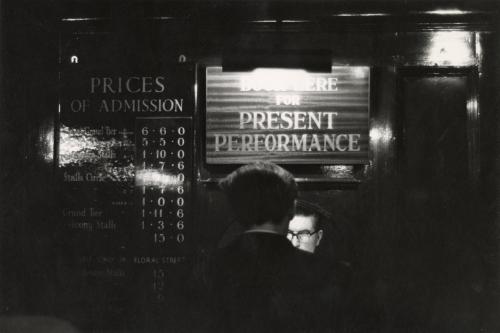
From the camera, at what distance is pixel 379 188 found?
4.03m

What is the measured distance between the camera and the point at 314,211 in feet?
13.3

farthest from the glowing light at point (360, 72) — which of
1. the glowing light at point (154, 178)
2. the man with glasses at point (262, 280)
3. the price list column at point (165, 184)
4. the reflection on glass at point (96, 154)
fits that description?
the man with glasses at point (262, 280)

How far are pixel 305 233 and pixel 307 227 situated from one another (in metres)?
0.05

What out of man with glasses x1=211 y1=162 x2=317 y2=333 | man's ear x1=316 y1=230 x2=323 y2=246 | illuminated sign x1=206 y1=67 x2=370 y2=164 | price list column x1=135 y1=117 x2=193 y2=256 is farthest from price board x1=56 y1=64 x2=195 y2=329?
man with glasses x1=211 y1=162 x2=317 y2=333

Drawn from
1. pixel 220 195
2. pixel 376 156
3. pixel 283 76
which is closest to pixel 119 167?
pixel 220 195

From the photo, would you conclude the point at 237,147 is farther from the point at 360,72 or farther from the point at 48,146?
the point at 48,146

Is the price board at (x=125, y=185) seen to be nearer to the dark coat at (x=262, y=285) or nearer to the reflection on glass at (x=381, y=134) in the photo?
the reflection on glass at (x=381, y=134)

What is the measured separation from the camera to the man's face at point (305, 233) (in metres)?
4.04

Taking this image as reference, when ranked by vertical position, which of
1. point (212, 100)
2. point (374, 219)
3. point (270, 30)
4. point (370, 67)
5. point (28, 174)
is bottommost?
point (374, 219)

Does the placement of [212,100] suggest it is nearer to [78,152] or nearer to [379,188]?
[78,152]

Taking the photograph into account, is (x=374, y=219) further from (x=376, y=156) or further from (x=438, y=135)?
(x=438, y=135)

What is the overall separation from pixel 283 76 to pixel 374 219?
4.19 ft

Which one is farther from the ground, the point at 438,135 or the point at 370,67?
the point at 370,67

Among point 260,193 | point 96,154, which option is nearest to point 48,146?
point 96,154
